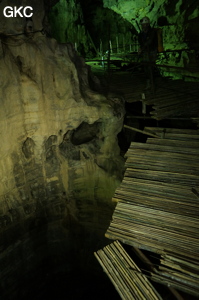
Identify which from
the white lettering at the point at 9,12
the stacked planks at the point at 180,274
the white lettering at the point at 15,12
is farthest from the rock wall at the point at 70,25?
the stacked planks at the point at 180,274

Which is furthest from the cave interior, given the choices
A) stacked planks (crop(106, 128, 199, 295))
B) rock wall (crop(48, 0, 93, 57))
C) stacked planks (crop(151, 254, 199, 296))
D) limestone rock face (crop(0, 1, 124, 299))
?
rock wall (crop(48, 0, 93, 57))

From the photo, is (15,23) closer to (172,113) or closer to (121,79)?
(172,113)

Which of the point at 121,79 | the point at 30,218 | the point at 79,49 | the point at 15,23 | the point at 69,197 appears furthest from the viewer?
the point at 79,49

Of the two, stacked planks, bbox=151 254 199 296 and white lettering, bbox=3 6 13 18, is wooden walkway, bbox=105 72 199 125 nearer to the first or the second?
white lettering, bbox=3 6 13 18

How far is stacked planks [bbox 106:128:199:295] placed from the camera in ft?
13.1

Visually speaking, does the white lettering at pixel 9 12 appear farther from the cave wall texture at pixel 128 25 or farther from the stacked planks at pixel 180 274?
the stacked planks at pixel 180 274

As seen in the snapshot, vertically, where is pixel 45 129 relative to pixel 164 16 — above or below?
below

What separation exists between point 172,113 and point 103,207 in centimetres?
394

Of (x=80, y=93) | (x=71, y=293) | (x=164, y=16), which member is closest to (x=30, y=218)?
(x=71, y=293)

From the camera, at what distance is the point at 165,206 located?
4777mm

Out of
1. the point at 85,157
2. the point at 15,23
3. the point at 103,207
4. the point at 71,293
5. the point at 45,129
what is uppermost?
the point at 15,23

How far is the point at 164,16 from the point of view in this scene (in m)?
11.8

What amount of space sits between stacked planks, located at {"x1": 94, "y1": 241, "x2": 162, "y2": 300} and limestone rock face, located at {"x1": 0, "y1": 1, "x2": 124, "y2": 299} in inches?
148

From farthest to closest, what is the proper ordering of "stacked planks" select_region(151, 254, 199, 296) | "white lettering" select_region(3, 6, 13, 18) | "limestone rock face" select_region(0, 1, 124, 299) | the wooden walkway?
the wooden walkway, "limestone rock face" select_region(0, 1, 124, 299), "white lettering" select_region(3, 6, 13, 18), "stacked planks" select_region(151, 254, 199, 296)
